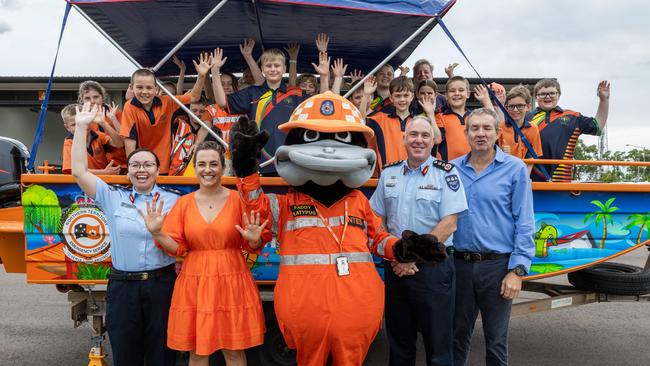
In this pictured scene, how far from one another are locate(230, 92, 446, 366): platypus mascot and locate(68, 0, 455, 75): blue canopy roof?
1.15m

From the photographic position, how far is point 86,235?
3180 mm

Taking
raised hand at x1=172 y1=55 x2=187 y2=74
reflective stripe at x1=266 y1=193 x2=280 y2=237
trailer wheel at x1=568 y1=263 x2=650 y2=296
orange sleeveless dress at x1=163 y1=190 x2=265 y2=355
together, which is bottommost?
trailer wheel at x1=568 y1=263 x2=650 y2=296

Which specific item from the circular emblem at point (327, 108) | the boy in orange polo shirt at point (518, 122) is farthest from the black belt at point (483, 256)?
the boy in orange polo shirt at point (518, 122)

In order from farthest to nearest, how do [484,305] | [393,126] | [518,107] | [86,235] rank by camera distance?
[518,107], [393,126], [86,235], [484,305]

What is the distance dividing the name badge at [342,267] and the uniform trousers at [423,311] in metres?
0.46

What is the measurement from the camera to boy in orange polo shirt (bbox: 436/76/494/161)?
3.79 meters

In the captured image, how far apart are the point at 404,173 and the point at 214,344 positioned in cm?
142

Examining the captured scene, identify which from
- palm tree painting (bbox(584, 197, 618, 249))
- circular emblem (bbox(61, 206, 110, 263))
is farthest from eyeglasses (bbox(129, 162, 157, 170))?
palm tree painting (bbox(584, 197, 618, 249))

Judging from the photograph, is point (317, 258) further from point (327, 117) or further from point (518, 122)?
point (518, 122)

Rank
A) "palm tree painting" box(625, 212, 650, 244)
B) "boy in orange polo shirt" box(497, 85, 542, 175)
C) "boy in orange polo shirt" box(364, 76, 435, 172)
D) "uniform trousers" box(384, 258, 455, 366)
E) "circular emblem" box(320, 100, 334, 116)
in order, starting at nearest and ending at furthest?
"circular emblem" box(320, 100, 334, 116) < "uniform trousers" box(384, 258, 455, 366) < "palm tree painting" box(625, 212, 650, 244) < "boy in orange polo shirt" box(364, 76, 435, 172) < "boy in orange polo shirt" box(497, 85, 542, 175)

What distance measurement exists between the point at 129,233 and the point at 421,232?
166cm

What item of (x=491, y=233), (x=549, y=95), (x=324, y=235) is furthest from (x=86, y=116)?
(x=549, y=95)

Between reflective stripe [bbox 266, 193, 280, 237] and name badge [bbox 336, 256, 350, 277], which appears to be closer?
name badge [bbox 336, 256, 350, 277]

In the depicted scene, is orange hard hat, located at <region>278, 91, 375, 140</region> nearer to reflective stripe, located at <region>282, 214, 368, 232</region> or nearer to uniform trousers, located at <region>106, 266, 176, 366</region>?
reflective stripe, located at <region>282, 214, 368, 232</region>
